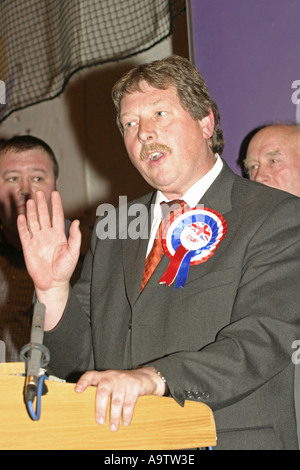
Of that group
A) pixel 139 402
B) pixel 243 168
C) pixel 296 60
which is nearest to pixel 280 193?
pixel 139 402

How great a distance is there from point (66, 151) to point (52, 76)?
0.66 metres

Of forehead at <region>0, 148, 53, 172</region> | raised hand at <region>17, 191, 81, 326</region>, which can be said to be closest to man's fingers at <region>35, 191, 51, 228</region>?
raised hand at <region>17, 191, 81, 326</region>

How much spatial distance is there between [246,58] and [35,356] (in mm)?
2107

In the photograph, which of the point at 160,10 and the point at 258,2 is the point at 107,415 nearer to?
the point at 258,2

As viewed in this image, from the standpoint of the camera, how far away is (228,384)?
5.01ft

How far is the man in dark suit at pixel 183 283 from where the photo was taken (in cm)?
154

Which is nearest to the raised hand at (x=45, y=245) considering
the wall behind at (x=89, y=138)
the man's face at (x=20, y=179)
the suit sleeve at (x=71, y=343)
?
the suit sleeve at (x=71, y=343)

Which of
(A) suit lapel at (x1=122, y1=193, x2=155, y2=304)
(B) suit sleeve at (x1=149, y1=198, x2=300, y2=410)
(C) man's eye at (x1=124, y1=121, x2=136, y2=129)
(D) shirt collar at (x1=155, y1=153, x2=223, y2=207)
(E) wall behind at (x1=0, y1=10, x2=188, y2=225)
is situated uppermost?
(C) man's eye at (x1=124, y1=121, x2=136, y2=129)

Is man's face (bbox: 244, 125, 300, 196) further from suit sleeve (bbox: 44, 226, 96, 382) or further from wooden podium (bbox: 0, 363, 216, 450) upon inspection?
wooden podium (bbox: 0, 363, 216, 450)

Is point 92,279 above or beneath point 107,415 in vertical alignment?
beneath

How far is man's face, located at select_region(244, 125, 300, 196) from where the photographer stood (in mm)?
3070

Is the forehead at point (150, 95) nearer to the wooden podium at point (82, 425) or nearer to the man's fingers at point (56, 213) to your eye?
the man's fingers at point (56, 213)

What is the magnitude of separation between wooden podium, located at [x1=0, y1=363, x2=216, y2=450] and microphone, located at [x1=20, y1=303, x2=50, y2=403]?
0.10 feet

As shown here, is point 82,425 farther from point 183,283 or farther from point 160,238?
point 160,238
